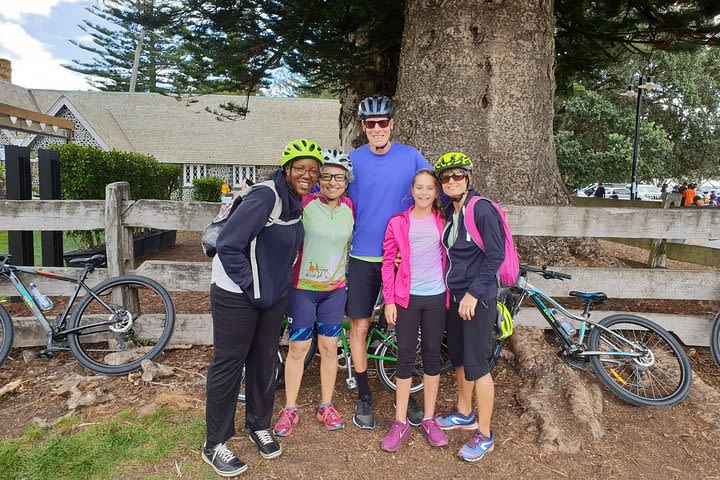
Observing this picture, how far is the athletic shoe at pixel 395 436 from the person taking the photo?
10.9 feet

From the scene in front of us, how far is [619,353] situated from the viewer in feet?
13.2

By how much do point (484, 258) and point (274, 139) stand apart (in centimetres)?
3229

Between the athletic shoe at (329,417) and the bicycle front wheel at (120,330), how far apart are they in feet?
5.45

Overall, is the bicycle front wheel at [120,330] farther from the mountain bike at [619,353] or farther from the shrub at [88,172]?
the shrub at [88,172]

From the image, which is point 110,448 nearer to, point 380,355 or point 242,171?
point 380,355

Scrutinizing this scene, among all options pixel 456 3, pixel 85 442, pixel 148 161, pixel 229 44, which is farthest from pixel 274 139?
pixel 85 442

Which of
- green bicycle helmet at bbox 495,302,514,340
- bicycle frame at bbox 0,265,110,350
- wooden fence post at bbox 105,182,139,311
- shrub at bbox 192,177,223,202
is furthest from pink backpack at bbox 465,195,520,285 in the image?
shrub at bbox 192,177,223,202

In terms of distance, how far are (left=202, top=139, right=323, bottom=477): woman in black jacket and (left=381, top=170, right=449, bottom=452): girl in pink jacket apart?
65cm

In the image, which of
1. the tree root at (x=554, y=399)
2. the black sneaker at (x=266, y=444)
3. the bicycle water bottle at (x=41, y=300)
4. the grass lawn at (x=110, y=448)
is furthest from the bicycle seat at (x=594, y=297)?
the bicycle water bottle at (x=41, y=300)

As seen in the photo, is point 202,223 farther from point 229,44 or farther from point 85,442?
point 229,44

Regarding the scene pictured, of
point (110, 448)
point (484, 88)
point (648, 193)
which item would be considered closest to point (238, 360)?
point (110, 448)

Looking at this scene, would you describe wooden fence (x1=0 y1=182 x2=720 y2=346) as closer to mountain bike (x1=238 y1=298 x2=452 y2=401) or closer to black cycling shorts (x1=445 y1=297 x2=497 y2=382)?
mountain bike (x1=238 y1=298 x2=452 y2=401)

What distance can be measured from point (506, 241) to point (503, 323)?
A: 0.76 meters

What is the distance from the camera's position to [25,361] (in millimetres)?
4559
